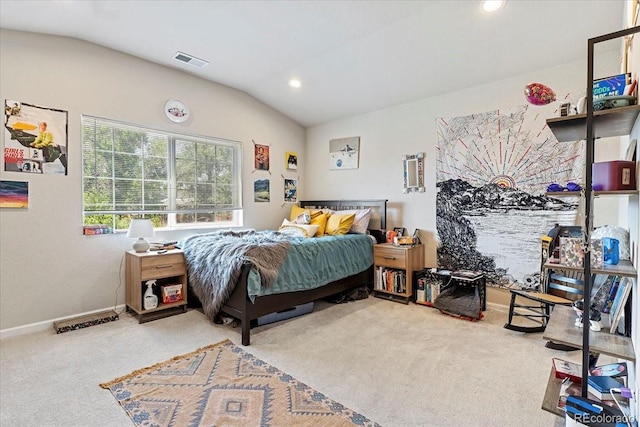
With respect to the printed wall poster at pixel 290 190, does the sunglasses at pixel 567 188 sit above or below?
below

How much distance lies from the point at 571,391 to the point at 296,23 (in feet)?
10.3

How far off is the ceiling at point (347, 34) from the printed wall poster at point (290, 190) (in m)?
1.65

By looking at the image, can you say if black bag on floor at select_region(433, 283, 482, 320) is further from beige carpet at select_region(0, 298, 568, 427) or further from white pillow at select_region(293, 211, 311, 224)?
white pillow at select_region(293, 211, 311, 224)

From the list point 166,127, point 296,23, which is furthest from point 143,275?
point 296,23

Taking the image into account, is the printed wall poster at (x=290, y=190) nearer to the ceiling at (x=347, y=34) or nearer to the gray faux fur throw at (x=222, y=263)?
the ceiling at (x=347, y=34)

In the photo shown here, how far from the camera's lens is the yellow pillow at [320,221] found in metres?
4.13

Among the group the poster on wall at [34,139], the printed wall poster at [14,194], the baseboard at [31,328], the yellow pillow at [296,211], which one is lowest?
the baseboard at [31,328]

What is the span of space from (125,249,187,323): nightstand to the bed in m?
0.13

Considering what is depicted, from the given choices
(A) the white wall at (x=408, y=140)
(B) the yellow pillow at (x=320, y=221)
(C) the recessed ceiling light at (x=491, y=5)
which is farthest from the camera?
(B) the yellow pillow at (x=320, y=221)

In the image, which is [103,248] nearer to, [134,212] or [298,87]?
[134,212]

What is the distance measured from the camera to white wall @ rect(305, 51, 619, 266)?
3074mm

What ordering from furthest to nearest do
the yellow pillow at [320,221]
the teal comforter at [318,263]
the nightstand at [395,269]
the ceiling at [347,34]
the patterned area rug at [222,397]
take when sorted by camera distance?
1. the yellow pillow at [320,221]
2. the nightstand at [395,269]
3. the teal comforter at [318,263]
4. the ceiling at [347,34]
5. the patterned area rug at [222,397]

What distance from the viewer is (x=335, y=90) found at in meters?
4.07

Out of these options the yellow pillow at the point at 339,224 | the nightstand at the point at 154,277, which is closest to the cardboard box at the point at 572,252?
the yellow pillow at the point at 339,224
